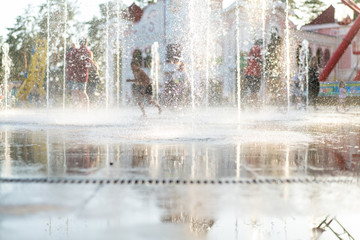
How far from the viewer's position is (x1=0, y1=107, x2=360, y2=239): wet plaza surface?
3.29m

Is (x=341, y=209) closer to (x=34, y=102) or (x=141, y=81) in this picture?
(x=141, y=81)

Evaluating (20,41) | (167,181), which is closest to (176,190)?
(167,181)

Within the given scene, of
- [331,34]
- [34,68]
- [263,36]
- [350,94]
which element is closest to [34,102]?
[34,68]

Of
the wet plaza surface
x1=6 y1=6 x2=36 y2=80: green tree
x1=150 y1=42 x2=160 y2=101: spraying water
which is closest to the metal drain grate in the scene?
the wet plaza surface

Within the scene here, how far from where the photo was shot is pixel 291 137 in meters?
9.20

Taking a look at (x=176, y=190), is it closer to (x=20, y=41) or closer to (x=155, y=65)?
(x=155, y=65)

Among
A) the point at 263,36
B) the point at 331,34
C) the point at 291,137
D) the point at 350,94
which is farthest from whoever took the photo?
the point at 331,34

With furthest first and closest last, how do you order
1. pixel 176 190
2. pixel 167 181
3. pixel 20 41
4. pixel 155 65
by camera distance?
pixel 20 41 → pixel 155 65 → pixel 167 181 → pixel 176 190

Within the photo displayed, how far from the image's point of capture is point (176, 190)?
172 inches

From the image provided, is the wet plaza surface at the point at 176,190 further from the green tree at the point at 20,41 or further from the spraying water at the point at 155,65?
the green tree at the point at 20,41

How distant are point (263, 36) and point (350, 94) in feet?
29.8

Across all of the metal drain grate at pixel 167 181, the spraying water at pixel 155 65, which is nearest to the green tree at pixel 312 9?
the spraying water at pixel 155 65

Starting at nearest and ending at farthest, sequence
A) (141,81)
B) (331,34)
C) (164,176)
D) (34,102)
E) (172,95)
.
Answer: (164,176), (141,81), (172,95), (34,102), (331,34)

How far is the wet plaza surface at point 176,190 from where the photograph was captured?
3.29 metres
